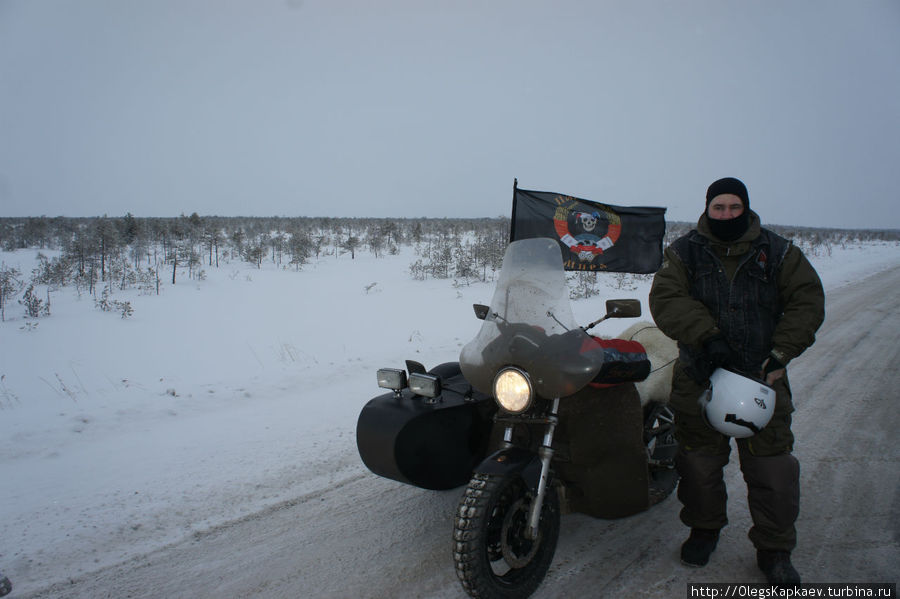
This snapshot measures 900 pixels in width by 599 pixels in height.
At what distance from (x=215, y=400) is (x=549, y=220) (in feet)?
15.2

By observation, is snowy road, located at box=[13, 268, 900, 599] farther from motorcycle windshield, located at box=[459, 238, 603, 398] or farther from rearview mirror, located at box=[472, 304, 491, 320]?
rearview mirror, located at box=[472, 304, 491, 320]

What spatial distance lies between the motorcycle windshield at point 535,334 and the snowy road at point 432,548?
113 centimetres

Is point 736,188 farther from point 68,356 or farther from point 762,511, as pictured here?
point 68,356

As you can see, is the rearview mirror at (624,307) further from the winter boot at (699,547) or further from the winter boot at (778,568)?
the winter boot at (778,568)

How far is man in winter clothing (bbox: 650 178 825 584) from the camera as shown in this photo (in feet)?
8.82

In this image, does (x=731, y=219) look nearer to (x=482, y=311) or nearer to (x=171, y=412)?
(x=482, y=311)

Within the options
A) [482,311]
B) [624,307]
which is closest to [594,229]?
[482,311]

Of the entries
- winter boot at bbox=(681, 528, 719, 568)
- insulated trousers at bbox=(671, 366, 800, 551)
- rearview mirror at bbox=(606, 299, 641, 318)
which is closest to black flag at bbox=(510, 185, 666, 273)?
insulated trousers at bbox=(671, 366, 800, 551)

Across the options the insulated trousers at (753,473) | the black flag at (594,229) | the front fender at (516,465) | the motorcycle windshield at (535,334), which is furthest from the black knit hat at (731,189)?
the black flag at (594,229)

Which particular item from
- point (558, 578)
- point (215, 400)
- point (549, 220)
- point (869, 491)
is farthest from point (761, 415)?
point (215, 400)

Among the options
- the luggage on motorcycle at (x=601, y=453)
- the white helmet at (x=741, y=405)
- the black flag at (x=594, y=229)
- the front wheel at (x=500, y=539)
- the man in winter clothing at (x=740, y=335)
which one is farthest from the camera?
the black flag at (x=594, y=229)

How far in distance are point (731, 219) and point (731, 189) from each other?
6.3 inches

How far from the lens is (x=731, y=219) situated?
276cm

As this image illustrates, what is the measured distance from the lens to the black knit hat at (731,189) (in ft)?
9.05
